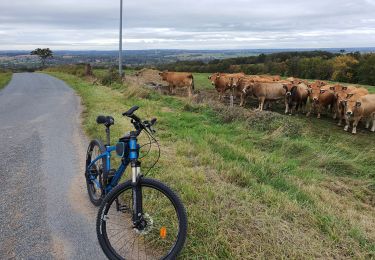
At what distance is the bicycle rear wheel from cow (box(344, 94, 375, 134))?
11696 mm

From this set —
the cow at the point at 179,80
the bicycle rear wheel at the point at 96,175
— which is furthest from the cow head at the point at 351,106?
the bicycle rear wheel at the point at 96,175

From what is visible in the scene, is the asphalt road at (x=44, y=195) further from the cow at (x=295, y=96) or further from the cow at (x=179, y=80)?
the cow at (x=179, y=80)

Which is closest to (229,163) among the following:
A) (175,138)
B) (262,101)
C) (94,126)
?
(175,138)

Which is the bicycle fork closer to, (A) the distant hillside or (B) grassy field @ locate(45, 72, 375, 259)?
(B) grassy field @ locate(45, 72, 375, 259)

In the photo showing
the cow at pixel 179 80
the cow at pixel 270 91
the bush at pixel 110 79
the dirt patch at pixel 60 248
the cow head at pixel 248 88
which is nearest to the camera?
the dirt patch at pixel 60 248

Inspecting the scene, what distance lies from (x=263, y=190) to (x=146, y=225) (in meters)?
2.36

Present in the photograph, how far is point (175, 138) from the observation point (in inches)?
346

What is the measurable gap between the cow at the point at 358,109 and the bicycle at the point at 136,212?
12.0m

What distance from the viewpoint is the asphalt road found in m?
4.01

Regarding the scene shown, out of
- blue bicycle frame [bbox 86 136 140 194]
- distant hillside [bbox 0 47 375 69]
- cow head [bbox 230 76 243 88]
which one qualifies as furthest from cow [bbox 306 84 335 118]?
distant hillside [bbox 0 47 375 69]

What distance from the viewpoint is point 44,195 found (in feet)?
17.6

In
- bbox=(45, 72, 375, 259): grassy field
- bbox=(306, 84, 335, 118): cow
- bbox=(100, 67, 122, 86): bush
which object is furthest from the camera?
bbox=(100, 67, 122, 86): bush

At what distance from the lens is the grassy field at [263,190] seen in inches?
156

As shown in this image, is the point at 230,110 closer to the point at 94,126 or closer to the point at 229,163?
the point at 94,126
